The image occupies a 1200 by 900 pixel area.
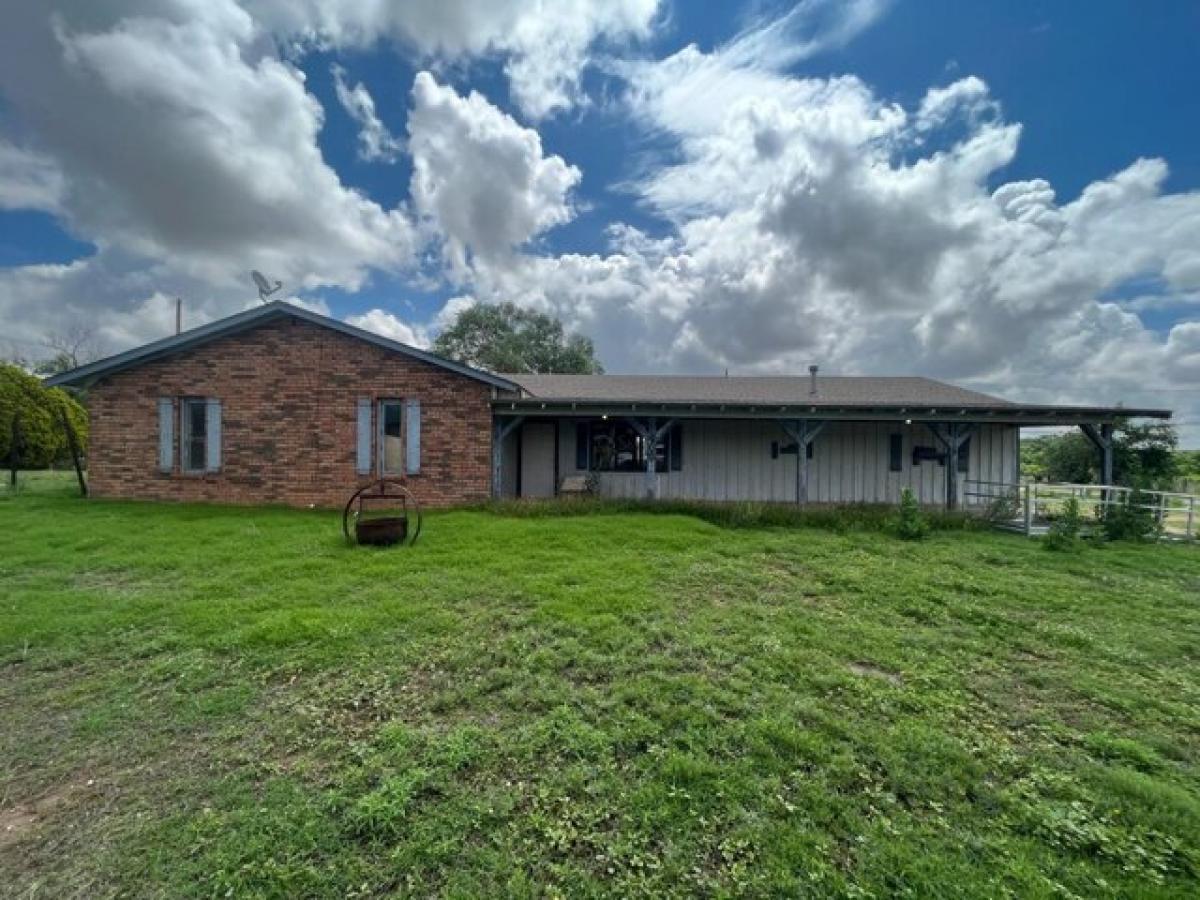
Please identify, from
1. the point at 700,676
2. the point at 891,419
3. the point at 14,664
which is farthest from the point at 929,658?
A: the point at 891,419

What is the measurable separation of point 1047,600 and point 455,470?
10.1 m

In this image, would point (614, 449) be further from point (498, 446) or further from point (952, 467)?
point (952, 467)

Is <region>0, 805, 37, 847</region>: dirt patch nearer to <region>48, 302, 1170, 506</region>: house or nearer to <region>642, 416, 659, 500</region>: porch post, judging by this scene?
<region>48, 302, 1170, 506</region>: house

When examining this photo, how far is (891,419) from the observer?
11.6 metres

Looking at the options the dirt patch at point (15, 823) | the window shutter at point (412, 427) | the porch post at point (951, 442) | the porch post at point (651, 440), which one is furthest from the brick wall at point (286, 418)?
the porch post at point (951, 442)

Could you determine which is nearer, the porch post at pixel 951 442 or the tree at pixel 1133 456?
the porch post at pixel 951 442

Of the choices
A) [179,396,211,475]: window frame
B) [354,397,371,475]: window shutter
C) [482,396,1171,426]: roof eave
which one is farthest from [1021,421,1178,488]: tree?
[179,396,211,475]: window frame

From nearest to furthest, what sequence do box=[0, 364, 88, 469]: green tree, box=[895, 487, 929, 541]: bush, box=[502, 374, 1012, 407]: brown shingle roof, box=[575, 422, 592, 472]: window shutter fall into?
box=[895, 487, 929, 541]: bush
box=[575, 422, 592, 472]: window shutter
box=[502, 374, 1012, 407]: brown shingle roof
box=[0, 364, 88, 469]: green tree

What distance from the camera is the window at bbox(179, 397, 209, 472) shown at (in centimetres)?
1134

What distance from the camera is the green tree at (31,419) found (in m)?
19.3

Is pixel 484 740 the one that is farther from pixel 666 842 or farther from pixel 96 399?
pixel 96 399

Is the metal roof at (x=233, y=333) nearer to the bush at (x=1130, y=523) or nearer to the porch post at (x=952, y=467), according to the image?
the porch post at (x=952, y=467)

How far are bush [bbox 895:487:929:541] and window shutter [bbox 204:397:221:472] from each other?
1418 centimetres

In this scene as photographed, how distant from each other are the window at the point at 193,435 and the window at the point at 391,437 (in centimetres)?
385
